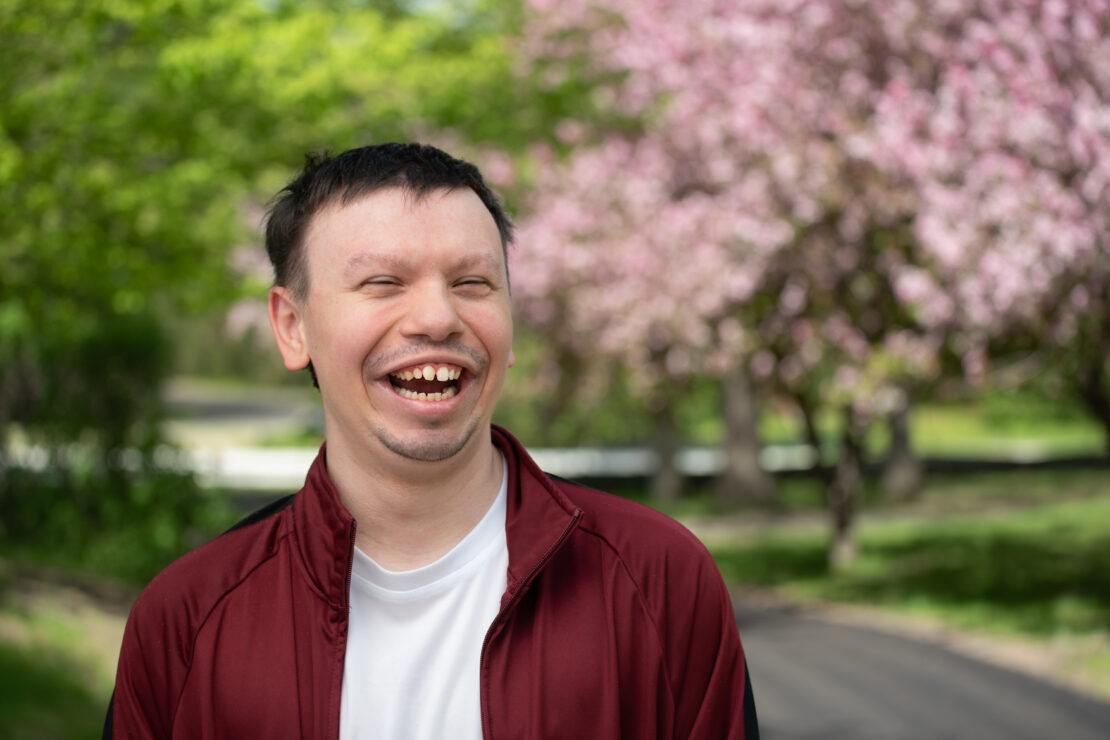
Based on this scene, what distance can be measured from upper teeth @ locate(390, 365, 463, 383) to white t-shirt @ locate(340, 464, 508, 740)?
0.29 meters

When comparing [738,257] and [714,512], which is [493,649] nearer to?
[738,257]

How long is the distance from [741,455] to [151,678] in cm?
2366

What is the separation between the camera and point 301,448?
44250 millimetres

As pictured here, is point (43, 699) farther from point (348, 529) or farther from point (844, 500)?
point (844, 500)

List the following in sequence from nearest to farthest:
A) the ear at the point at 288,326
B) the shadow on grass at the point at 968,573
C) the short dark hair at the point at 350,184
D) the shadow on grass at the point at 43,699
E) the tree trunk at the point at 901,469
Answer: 1. the short dark hair at the point at 350,184
2. the ear at the point at 288,326
3. the shadow on grass at the point at 43,699
4. the shadow on grass at the point at 968,573
5. the tree trunk at the point at 901,469

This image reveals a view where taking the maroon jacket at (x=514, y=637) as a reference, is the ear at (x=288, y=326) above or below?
above

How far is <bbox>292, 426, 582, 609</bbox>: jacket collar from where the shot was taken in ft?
6.98

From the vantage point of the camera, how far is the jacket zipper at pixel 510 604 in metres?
2.05

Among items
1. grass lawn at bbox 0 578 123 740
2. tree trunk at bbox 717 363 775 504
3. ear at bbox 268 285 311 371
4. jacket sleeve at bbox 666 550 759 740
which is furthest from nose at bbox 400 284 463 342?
tree trunk at bbox 717 363 775 504

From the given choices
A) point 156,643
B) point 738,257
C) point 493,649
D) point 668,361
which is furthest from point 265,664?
point 668,361

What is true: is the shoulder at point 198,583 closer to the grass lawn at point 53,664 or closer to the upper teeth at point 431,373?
the upper teeth at point 431,373

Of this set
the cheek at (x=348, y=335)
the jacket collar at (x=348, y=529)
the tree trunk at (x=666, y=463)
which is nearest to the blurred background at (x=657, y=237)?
the tree trunk at (x=666, y=463)

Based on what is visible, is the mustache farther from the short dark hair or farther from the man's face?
the short dark hair

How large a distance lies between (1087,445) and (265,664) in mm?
44286
